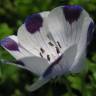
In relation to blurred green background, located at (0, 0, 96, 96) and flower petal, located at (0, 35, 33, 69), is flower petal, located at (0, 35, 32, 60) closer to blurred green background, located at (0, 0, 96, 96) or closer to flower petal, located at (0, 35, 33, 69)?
flower petal, located at (0, 35, 33, 69)

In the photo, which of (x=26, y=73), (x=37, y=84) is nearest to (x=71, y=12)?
(x=37, y=84)

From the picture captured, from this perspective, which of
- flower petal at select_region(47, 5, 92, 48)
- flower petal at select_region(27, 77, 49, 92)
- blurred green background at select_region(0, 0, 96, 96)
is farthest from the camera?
blurred green background at select_region(0, 0, 96, 96)

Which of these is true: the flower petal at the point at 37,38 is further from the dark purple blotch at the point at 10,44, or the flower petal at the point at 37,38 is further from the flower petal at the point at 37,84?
the flower petal at the point at 37,84

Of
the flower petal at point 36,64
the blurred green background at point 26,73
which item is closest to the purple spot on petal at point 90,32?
the flower petal at point 36,64

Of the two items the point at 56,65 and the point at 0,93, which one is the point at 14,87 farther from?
the point at 56,65

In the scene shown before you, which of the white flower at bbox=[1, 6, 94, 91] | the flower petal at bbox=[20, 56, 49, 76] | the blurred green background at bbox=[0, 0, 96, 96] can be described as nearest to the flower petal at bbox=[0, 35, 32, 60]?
the white flower at bbox=[1, 6, 94, 91]

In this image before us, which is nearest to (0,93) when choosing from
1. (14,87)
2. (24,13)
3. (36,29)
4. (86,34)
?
(14,87)
